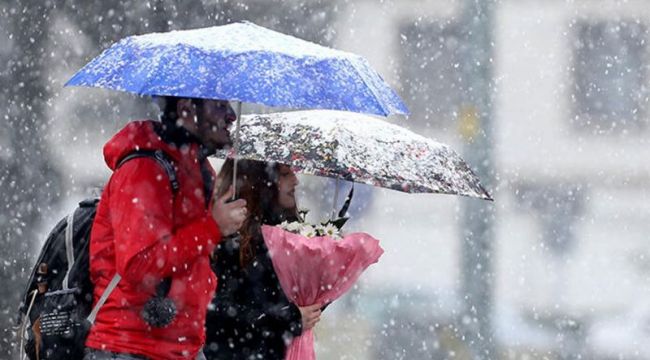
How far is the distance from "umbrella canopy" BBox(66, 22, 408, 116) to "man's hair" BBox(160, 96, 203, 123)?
13 centimetres

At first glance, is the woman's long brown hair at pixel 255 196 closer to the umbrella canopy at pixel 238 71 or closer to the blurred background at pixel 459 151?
the umbrella canopy at pixel 238 71

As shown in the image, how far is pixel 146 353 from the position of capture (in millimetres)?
3789

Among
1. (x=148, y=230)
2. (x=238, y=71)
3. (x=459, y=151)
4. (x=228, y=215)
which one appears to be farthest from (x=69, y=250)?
(x=459, y=151)

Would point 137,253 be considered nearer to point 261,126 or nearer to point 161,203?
point 161,203

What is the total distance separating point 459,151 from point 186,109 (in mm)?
8950

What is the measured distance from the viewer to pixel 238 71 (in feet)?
12.4

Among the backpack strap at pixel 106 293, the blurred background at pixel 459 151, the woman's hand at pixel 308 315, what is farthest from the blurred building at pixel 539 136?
the backpack strap at pixel 106 293

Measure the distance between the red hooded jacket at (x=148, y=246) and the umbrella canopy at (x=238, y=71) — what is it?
0.63 feet

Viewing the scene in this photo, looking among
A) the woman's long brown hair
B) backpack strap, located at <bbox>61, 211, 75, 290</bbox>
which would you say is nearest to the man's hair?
backpack strap, located at <bbox>61, 211, 75, 290</bbox>

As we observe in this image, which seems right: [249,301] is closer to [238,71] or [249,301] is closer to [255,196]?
[255,196]

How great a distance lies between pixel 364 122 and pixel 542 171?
13758 mm

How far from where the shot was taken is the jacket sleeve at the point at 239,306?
180 inches

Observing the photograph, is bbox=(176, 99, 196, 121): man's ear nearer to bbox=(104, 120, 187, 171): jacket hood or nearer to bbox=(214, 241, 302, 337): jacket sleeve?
bbox=(104, 120, 187, 171): jacket hood

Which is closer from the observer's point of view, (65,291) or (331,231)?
(65,291)
